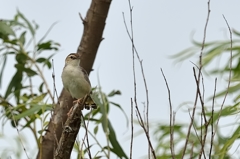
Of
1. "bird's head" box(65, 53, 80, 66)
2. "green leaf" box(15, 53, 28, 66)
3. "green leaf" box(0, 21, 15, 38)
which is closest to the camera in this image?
"bird's head" box(65, 53, 80, 66)

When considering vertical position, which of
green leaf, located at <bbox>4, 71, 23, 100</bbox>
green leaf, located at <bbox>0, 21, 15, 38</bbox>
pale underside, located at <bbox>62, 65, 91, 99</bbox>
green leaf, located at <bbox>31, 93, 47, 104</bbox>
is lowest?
pale underside, located at <bbox>62, 65, 91, 99</bbox>

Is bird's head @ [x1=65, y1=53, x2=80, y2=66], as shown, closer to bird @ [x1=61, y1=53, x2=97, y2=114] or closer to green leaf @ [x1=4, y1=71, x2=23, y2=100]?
bird @ [x1=61, y1=53, x2=97, y2=114]

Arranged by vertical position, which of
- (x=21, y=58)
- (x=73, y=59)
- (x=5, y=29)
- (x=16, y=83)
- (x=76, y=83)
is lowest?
(x=76, y=83)

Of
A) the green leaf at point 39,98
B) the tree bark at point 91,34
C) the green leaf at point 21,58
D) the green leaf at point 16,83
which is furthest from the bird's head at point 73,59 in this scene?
the green leaf at point 16,83

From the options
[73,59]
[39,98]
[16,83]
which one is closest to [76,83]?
[73,59]

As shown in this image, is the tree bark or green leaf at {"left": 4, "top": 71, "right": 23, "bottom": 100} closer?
the tree bark

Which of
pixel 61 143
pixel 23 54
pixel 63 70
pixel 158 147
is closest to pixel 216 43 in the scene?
pixel 158 147

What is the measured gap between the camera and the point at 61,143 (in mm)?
2859

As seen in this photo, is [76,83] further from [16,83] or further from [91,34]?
[16,83]

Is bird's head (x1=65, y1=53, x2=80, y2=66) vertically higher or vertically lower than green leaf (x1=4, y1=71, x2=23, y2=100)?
lower

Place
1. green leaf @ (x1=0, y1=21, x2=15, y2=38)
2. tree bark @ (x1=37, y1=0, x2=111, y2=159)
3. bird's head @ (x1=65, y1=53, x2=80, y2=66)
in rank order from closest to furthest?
bird's head @ (x1=65, y1=53, x2=80, y2=66)
tree bark @ (x1=37, y1=0, x2=111, y2=159)
green leaf @ (x1=0, y1=21, x2=15, y2=38)

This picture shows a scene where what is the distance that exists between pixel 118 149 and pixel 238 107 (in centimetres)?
74

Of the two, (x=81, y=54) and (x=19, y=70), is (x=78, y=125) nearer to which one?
(x=81, y=54)

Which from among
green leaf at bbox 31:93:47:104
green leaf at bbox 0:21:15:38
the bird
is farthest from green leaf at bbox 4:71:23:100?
the bird
